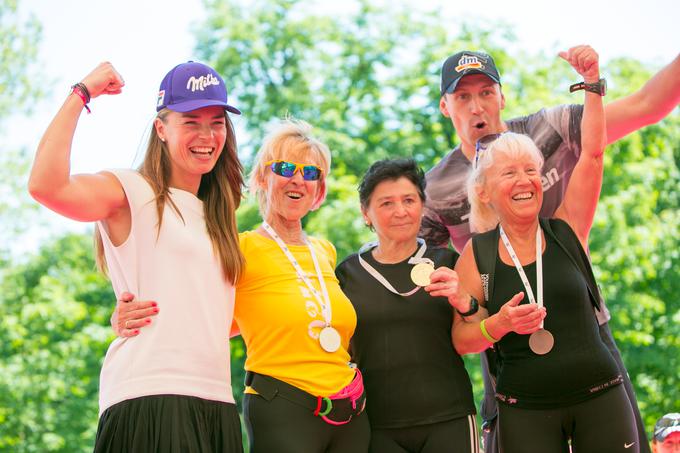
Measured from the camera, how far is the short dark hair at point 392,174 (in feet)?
15.0

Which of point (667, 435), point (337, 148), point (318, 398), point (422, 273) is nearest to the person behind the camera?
point (318, 398)

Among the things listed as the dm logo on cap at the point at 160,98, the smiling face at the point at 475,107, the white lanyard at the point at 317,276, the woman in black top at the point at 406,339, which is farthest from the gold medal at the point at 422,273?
the dm logo on cap at the point at 160,98

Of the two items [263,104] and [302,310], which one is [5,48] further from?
[302,310]

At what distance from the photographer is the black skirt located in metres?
3.33

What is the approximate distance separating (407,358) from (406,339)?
0.33 ft

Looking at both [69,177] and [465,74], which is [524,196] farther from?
[69,177]

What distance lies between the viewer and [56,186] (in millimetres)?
3203

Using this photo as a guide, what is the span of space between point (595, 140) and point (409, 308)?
1307 mm

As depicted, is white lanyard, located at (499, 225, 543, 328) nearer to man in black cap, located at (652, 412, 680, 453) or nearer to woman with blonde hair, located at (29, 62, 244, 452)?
woman with blonde hair, located at (29, 62, 244, 452)

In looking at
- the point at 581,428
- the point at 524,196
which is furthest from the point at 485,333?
the point at 524,196

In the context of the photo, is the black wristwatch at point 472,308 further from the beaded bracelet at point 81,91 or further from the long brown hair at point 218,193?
the beaded bracelet at point 81,91

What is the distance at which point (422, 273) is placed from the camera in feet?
13.8

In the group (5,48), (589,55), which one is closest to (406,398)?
(589,55)

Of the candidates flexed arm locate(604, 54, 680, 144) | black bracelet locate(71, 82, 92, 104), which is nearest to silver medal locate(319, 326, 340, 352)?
black bracelet locate(71, 82, 92, 104)
